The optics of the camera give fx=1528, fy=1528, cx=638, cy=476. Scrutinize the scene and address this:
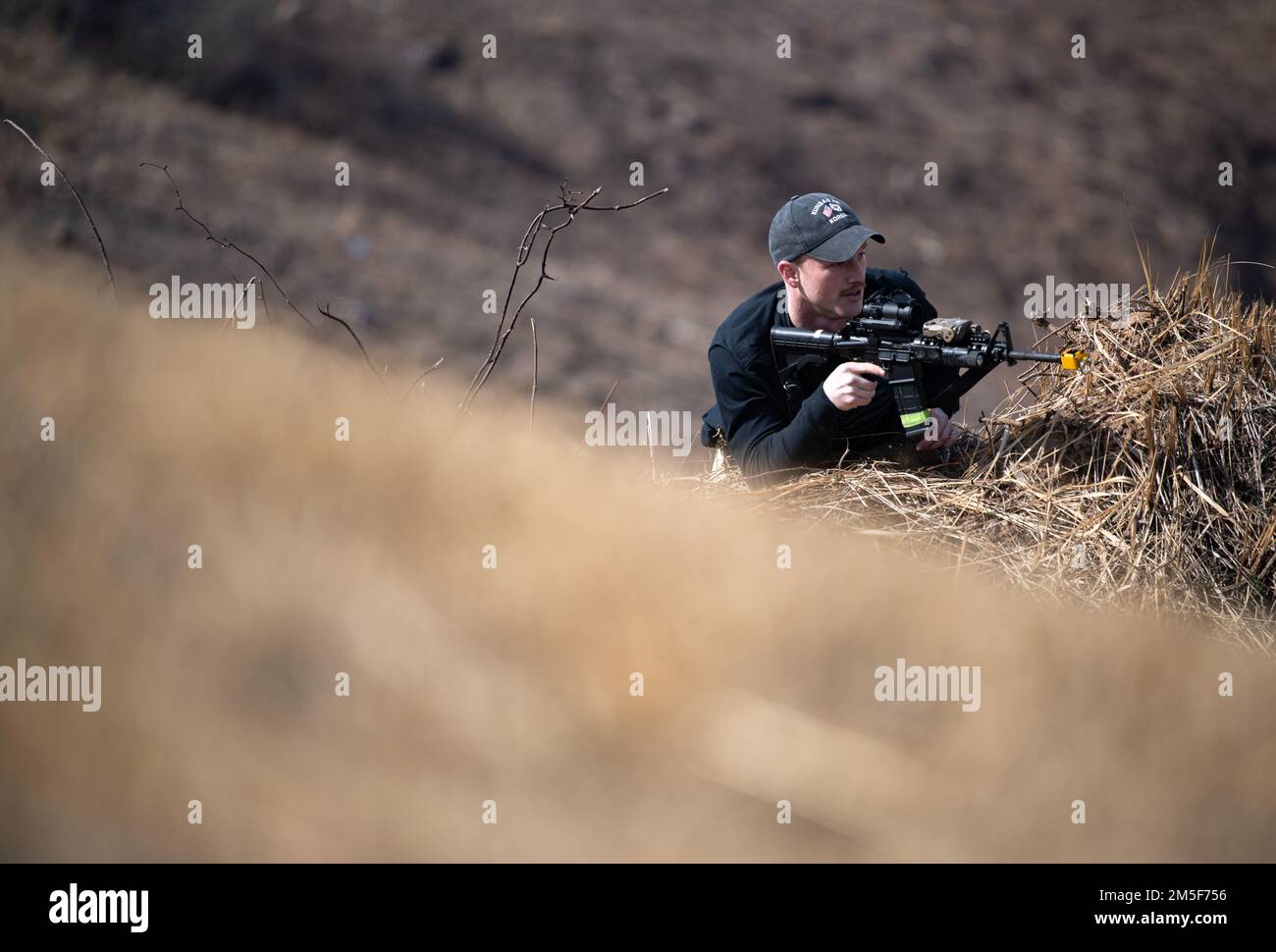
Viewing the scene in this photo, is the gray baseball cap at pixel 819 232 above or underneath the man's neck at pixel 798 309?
Result: above

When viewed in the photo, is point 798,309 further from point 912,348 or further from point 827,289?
point 912,348

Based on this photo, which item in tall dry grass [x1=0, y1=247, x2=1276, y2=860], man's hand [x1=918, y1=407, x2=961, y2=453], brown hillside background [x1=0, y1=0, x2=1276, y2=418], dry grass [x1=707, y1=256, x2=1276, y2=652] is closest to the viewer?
tall dry grass [x1=0, y1=247, x2=1276, y2=860]

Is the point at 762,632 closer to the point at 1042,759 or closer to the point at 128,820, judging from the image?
the point at 1042,759

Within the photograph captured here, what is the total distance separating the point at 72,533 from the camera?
6.25 feet

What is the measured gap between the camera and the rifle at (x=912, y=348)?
13.1 feet

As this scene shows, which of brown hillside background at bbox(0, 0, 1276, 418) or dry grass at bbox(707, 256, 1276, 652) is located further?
brown hillside background at bbox(0, 0, 1276, 418)

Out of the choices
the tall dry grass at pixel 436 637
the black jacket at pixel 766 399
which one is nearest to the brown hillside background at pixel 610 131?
the black jacket at pixel 766 399

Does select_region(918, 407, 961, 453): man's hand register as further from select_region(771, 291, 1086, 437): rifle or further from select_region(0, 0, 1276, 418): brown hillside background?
select_region(0, 0, 1276, 418): brown hillside background

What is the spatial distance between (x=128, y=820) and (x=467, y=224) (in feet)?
134

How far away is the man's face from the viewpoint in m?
4.23

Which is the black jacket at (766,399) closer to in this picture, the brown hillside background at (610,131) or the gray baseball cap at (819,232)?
the gray baseball cap at (819,232)

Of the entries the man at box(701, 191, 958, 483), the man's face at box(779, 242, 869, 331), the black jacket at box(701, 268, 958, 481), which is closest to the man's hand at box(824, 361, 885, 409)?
the man at box(701, 191, 958, 483)

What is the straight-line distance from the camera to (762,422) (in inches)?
172

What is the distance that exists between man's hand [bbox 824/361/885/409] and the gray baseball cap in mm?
325
